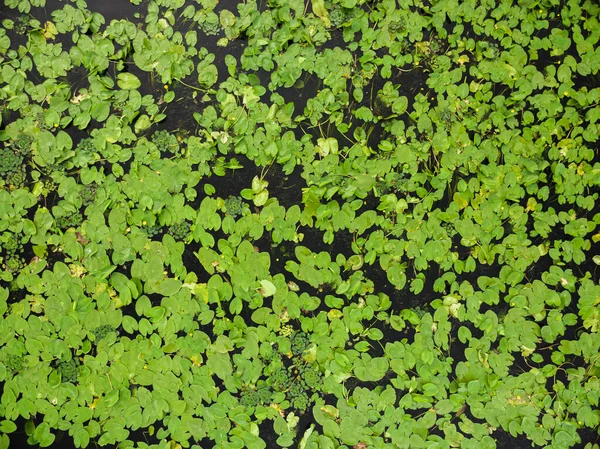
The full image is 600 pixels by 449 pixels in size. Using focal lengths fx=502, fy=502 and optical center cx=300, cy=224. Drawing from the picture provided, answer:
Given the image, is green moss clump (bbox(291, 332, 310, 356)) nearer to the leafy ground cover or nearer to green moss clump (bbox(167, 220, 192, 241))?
the leafy ground cover

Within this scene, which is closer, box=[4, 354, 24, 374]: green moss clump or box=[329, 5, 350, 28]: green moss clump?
box=[4, 354, 24, 374]: green moss clump

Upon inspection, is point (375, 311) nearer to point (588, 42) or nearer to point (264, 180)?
point (264, 180)

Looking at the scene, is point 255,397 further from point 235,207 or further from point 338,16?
point 338,16

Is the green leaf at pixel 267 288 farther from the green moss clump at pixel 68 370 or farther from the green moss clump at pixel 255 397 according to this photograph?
the green moss clump at pixel 68 370

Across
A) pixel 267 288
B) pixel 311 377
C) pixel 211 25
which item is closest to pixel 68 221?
pixel 267 288

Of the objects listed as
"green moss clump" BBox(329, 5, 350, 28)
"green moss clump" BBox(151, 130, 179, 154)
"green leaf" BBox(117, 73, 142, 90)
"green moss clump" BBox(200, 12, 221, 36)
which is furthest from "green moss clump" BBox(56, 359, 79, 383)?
"green moss clump" BBox(329, 5, 350, 28)

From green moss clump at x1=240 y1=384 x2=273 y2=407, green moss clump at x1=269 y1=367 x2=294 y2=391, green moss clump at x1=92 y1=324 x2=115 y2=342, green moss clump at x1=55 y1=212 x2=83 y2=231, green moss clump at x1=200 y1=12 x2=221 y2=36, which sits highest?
green moss clump at x1=200 y1=12 x2=221 y2=36

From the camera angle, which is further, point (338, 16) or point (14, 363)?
point (338, 16)

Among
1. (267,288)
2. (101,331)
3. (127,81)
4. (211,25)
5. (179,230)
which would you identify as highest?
(211,25)
